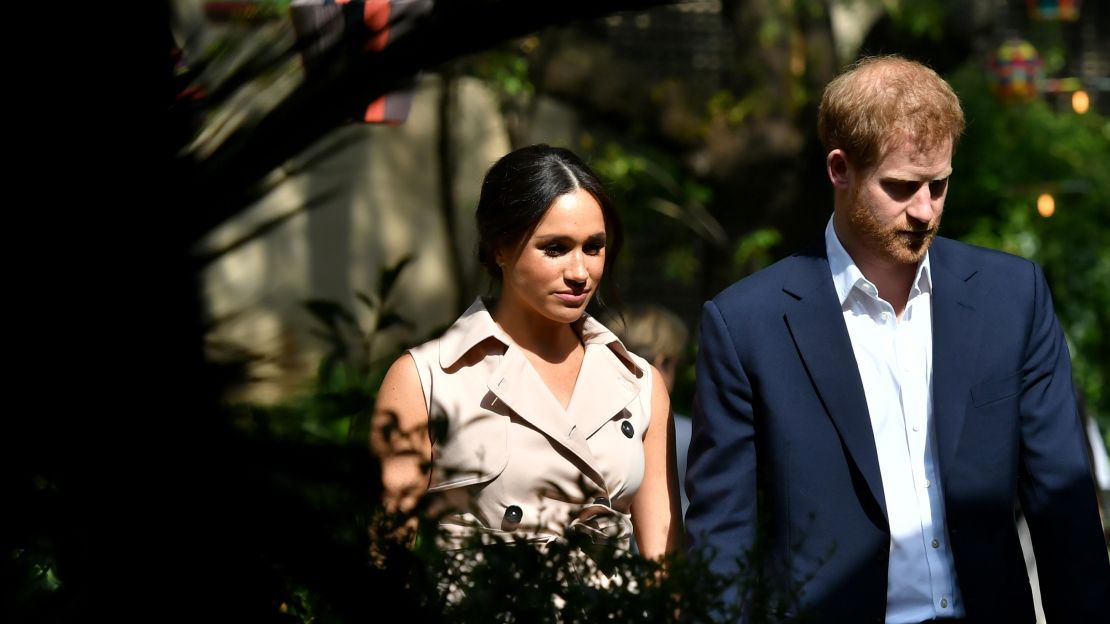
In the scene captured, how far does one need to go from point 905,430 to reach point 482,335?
3.12 ft

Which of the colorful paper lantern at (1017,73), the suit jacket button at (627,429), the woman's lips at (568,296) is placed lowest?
the colorful paper lantern at (1017,73)

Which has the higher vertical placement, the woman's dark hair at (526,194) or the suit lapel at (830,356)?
the woman's dark hair at (526,194)

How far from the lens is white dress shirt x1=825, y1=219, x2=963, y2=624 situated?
3.33m

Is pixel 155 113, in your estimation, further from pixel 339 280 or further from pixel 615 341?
pixel 339 280

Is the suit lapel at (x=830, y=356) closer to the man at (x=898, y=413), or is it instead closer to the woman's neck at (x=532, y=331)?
the man at (x=898, y=413)

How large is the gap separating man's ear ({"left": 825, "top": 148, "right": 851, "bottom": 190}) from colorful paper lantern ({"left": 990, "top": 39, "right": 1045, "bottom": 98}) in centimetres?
837

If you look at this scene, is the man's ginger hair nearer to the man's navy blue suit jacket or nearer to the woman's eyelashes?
the man's navy blue suit jacket

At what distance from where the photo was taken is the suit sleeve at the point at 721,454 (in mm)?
3400

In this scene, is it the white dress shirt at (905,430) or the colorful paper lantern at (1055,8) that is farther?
the colorful paper lantern at (1055,8)

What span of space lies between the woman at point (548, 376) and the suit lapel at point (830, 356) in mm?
386

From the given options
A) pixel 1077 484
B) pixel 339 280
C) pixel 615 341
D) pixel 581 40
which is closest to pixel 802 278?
pixel 615 341

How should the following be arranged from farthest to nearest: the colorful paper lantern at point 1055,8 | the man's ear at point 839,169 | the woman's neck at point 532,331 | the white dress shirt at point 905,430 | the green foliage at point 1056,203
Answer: the colorful paper lantern at point 1055,8, the green foliage at point 1056,203, the woman's neck at point 532,331, the man's ear at point 839,169, the white dress shirt at point 905,430

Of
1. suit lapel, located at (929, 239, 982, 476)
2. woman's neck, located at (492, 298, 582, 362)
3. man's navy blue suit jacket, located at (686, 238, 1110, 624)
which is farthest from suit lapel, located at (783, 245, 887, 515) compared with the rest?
woman's neck, located at (492, 298, 582, 362)

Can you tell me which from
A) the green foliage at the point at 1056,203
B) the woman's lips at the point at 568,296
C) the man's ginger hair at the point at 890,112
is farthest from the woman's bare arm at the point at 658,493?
the green foliage at the point at 1056,203
